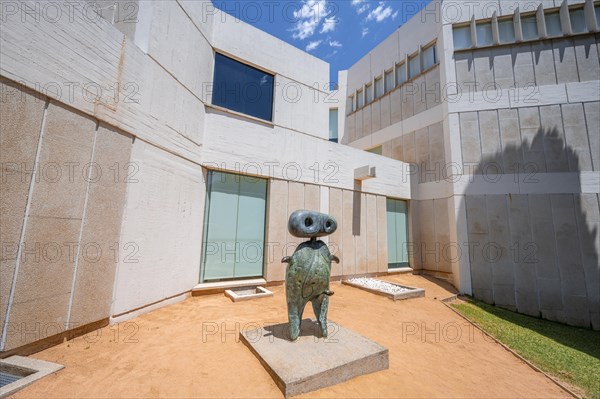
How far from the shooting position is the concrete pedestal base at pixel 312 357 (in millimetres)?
2979

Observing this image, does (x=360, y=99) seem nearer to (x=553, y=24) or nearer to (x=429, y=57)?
(x=429, y=57)

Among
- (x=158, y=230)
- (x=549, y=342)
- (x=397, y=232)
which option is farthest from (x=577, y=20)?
(x=158, y=230)

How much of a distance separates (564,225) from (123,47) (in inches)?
555

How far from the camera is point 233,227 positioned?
776 cm

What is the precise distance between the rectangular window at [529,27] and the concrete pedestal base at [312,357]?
13.6 m

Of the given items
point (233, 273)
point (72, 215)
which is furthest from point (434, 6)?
point (72, 215)

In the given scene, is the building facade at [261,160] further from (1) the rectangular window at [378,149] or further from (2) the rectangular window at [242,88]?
(1) the rectangular window at [378,149]

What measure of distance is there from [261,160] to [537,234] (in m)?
10.2

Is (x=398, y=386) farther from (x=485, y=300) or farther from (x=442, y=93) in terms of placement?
(x=442, y=93)

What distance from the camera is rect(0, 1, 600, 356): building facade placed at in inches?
155

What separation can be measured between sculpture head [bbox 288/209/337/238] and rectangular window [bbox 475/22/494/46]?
1190 centimetres

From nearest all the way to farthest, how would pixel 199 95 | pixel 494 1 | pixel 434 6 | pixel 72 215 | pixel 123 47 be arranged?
pixel 72 215 < pixel 123 47 < pixel 199 95 < pixel 494 1 < pixel 434 6

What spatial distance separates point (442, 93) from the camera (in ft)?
36.0

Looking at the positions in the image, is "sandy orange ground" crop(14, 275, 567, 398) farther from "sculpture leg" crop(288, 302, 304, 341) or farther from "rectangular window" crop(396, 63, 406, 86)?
"rectangular window" crop(396, 63, 406, 86)
